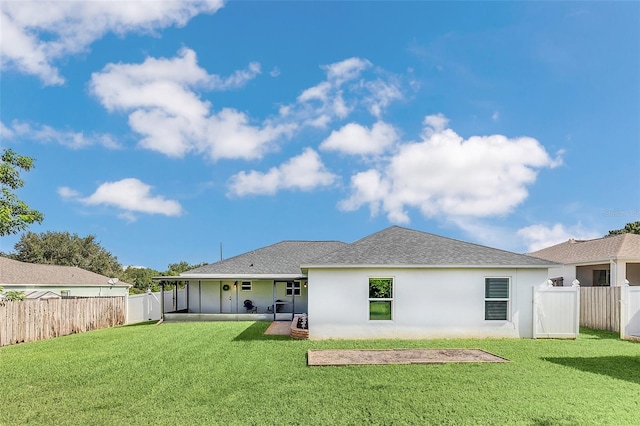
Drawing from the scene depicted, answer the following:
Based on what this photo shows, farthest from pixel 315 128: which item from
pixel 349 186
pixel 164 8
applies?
pixel 164 8

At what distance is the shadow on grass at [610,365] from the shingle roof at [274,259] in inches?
481

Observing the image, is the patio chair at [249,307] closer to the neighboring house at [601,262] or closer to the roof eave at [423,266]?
the roof eave at [423,266]

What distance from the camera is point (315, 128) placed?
21562mm

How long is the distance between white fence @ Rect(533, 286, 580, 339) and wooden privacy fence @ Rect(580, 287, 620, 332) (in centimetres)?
219

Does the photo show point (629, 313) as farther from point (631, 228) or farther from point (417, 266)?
point (631, 228)

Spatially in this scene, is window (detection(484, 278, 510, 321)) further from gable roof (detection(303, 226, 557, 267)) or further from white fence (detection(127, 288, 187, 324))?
white fence (detection(127, 288, 187, 324))

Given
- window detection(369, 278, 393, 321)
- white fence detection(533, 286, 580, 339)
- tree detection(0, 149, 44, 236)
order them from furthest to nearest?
1. tree detection(0, 149, 44, 236)
2. window detection(369, 278, 393, 321)
3. white fence detection(533, 286, 580, 339)

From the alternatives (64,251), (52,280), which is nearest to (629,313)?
(52,280)

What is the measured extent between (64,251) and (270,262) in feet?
115

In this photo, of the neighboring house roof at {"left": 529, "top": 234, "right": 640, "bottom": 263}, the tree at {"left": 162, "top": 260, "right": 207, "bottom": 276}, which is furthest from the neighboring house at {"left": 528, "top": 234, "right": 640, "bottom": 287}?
the tree at {"left": 162, "top": 260, "right": 207, "bottom": 276}

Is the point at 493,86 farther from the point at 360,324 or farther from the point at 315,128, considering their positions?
the point at 360,324

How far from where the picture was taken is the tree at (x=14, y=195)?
15.5m

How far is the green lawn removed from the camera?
5.40 m

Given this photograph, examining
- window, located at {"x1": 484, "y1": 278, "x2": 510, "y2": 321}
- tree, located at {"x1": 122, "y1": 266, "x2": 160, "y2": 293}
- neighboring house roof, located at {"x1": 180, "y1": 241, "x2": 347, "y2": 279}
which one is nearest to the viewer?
window, located at {"x1": 484, "y1": 278, "x2": 510, "y2": 321}
